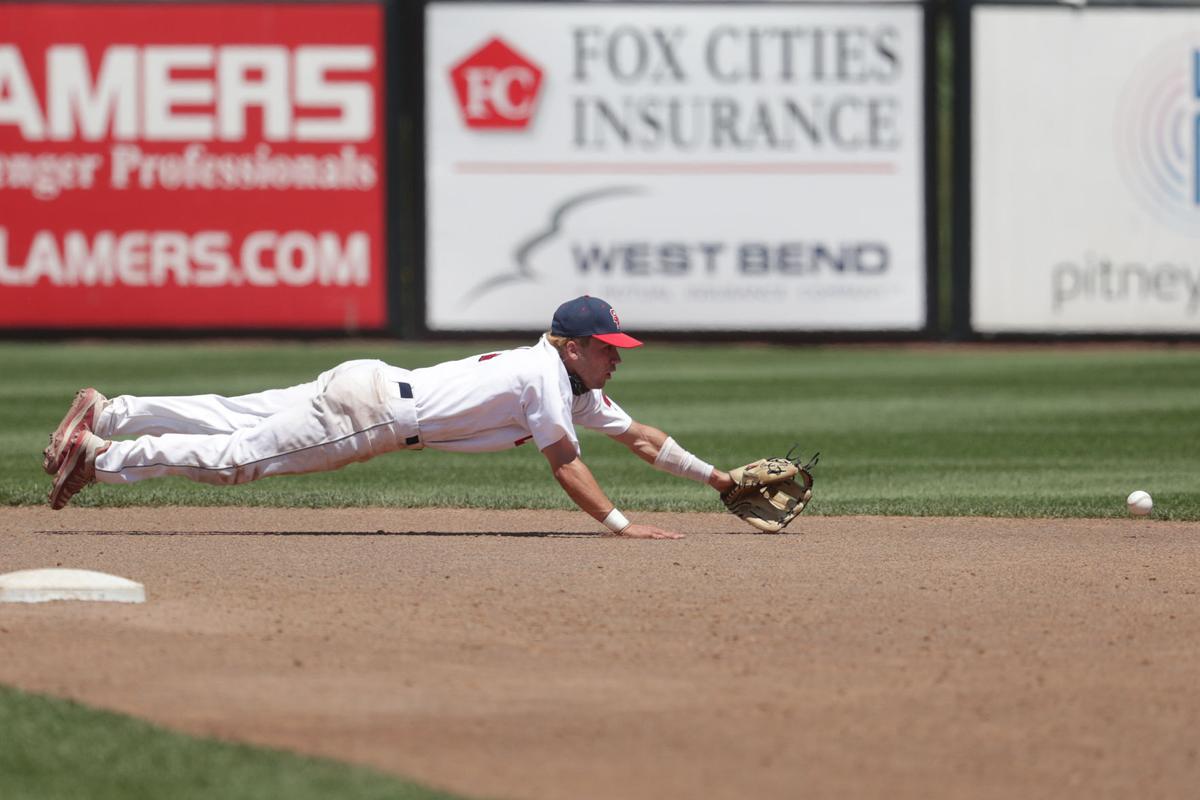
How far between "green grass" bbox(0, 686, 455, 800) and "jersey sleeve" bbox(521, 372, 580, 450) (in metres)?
3.04

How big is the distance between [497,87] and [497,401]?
45.4 feet

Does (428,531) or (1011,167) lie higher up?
(1011,167)

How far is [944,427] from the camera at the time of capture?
13953 millimetres

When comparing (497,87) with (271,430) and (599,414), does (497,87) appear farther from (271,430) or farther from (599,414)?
(271,430)

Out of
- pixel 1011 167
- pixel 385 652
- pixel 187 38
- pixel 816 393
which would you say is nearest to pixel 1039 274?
pixel 1011 167

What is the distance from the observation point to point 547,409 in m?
7.66

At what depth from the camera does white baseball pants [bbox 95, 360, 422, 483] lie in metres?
7.63

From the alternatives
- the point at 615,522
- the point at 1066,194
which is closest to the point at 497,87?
the point at 1066,194

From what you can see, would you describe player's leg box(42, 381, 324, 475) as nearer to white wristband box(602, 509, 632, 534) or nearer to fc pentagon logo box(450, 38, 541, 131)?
white wristband box(602, 509, 632, 534)

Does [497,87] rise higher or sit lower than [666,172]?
higher

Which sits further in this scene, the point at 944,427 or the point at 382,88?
the point at 382,88

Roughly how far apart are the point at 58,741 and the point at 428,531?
13.3 ft

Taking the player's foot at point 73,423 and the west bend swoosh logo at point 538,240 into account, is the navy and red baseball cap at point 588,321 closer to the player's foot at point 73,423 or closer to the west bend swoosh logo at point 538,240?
the player's foot at point 73,423

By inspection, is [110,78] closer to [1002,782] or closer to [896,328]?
[896,328]
